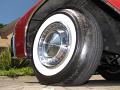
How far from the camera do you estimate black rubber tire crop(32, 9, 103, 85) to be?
153 inches

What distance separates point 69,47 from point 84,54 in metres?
0.23

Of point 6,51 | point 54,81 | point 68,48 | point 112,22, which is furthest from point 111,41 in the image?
point 6,51

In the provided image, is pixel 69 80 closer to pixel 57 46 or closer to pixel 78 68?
pixel 78 68

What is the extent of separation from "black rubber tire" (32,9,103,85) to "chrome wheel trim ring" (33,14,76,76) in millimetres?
58

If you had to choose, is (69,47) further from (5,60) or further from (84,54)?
(5,60)

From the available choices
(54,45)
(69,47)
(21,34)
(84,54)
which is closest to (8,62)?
(21,34)

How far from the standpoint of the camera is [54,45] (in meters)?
4.27

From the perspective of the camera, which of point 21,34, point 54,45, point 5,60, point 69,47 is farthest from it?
point 5,60

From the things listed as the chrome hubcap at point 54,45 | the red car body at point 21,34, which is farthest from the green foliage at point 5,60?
the chrome hubcap at point 54,45

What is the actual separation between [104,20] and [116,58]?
58cm

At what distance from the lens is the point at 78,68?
3.90 m

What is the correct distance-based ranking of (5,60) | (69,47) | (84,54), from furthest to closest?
1. (5,60)
2. (69,47)
3. (84,54)

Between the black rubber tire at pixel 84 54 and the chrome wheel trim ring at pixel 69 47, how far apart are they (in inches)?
2.3

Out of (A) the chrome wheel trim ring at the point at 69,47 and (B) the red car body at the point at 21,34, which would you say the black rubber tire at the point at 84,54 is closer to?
(A) the chrome wheel trim ring at the point at 69,47
